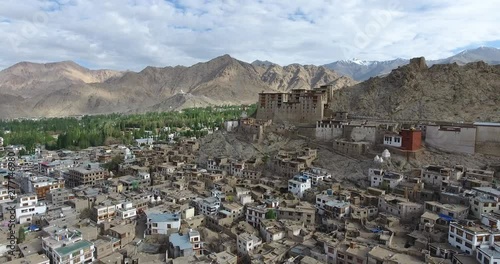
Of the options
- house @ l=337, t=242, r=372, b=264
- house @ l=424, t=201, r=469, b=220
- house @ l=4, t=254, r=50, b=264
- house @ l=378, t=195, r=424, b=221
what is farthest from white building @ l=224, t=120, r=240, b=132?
house @ l=4, t=254, r=50, b=264

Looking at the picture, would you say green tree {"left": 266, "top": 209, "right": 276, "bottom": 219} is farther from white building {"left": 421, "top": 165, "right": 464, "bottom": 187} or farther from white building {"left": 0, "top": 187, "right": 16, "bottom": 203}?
white building {"left": 0, "top": 187, "right": 16, "bottom": 203}

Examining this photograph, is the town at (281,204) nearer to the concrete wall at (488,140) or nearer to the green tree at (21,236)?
the concrete wall at (488,140)

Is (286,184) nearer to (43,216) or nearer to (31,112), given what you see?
(43,216)

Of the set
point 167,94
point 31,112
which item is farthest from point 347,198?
point 167,94

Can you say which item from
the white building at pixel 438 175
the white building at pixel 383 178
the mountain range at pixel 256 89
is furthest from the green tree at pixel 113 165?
the white building at pixel 438 175

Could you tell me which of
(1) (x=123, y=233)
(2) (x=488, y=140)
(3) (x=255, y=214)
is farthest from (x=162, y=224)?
(2) (x=488, y=140)
